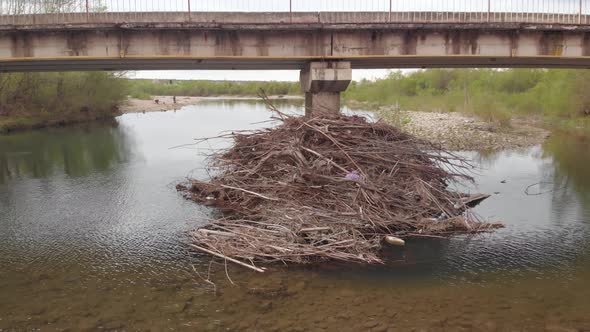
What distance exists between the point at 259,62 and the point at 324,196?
7.75 metres

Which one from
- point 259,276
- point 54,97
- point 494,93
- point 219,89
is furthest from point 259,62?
A: point 219,89

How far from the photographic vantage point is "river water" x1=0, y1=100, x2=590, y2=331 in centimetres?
688

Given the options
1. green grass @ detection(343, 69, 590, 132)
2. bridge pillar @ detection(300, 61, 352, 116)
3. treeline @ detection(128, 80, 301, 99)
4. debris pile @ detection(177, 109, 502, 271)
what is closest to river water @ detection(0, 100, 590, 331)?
debris pile @ detection(177, 109, 502, 271)

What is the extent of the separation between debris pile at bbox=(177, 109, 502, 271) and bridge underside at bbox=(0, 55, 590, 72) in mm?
3665

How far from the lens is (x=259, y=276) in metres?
8.23

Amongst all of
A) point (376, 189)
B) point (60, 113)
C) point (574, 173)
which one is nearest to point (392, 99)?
point (60, 113)

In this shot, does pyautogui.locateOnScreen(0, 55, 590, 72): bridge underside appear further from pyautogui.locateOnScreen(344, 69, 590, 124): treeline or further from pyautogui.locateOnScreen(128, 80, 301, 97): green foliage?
pyautogui.locateOnScreen(128, 80, 301, 97): green foliage

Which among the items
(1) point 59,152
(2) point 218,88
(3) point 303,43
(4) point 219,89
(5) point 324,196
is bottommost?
(1) point 59,152

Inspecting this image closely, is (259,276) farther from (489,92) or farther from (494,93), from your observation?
(489,92)

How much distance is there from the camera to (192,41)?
15.0 meters

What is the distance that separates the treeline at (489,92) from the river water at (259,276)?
2185cm

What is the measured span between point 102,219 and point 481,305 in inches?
342

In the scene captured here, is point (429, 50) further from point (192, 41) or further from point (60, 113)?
point (60, 113)

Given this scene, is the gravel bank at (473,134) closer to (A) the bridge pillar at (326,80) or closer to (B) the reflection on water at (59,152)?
(A) the bridge pillar at (326,80)
